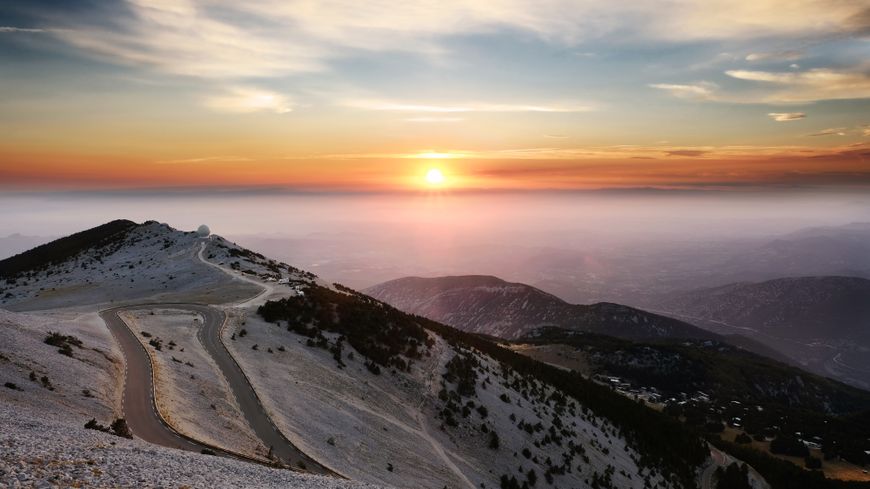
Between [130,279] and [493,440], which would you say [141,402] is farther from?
[130,279]

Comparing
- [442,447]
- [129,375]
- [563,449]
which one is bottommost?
[563,449]

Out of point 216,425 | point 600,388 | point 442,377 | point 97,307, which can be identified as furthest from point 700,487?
point 97,307

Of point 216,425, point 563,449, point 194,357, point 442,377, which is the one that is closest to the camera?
point 216,425

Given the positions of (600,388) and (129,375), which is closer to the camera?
(129,375)

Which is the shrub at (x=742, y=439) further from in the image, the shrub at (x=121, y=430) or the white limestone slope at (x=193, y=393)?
the shrub at (x=121, y=430)

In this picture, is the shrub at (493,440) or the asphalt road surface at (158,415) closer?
the asphalt road surface at (158,415)

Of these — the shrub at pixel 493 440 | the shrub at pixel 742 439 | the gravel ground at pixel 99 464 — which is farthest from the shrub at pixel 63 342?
the shrub at pixel 742 439

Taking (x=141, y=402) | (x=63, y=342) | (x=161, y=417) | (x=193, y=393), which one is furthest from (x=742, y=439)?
(x=63, y=342)

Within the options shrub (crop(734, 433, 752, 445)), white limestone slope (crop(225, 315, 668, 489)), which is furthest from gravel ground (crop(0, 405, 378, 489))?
shrub (crop(734, 433, 752, 445))

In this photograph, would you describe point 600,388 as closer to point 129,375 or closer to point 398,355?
point 398,355
